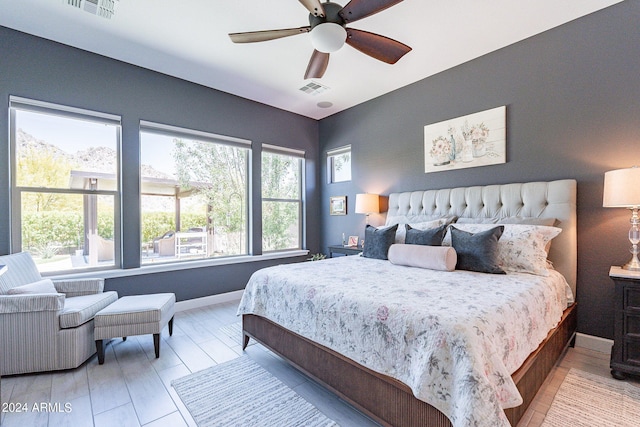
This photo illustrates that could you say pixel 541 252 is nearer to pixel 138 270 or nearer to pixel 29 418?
pixel 29 418

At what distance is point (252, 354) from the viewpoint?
2.50m

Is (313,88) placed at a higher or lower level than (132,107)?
higher

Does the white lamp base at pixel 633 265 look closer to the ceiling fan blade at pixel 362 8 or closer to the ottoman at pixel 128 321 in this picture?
the ceiling fan blade at pixel 362 8

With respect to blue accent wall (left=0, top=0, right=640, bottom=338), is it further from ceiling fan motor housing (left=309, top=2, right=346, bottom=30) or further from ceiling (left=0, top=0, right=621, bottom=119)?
ceiling fan motor housing (left=309, top=2, right=346, bottom=30)

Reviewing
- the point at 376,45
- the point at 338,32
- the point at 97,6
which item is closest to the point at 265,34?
the point at 338,32

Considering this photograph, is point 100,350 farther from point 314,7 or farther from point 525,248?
point 525,248

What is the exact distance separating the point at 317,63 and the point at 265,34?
574 millimetres

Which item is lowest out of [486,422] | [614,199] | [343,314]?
[486,422]

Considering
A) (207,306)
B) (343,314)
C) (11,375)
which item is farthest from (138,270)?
(343,314)

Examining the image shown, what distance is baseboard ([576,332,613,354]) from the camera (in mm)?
2449

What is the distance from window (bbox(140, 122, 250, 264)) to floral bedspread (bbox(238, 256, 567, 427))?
→ 1.91 meters

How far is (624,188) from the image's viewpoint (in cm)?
209

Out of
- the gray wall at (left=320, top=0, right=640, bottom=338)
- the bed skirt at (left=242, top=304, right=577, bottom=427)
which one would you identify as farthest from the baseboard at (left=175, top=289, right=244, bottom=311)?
the gray wall at (left=320, top=0, right=640, bottom=338)

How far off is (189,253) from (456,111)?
4.03m
